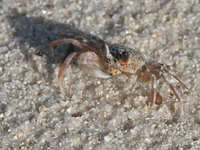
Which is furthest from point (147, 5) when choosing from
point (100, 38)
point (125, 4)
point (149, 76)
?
point (149, 76)

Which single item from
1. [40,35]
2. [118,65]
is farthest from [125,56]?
[40,35]

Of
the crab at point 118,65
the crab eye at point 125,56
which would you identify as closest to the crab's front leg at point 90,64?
the crab at point 118,65

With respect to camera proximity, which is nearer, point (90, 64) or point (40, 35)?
point (90, 64)

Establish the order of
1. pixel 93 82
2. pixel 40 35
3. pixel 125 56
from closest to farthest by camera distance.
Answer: pixel 125 56 → pixel 93 82 → pixel 40 35

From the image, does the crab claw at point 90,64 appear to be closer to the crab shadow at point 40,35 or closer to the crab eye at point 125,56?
the crab eye at point 125,56

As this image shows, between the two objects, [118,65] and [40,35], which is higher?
[40,35]

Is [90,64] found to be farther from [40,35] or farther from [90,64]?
[40,35]

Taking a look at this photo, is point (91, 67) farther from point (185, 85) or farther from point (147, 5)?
point (147, 5)
